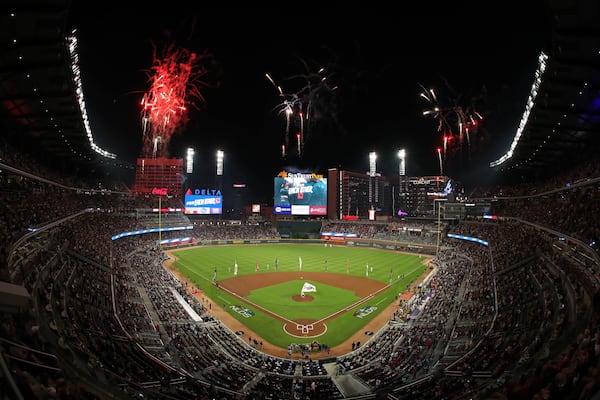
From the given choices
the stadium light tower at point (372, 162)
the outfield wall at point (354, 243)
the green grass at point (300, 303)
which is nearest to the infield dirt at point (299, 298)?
the green grass at point (300, 303)

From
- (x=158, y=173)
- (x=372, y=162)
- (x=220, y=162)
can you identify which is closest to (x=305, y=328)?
(x=220, y=162)

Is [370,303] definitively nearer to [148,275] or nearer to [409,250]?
[148,275]

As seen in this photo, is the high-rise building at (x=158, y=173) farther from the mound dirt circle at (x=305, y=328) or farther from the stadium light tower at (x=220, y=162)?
the mound dirt circle at (x=305, y=328)

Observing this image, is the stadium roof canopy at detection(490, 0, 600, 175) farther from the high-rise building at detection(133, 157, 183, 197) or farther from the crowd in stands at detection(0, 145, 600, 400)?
the high-rise building at detection(133, 157, 183, 197)

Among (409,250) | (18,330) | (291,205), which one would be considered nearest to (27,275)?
(18,330)

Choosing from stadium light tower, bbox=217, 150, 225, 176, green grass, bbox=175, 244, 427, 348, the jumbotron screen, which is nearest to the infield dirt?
green grass, bbox=175, 244, 427, 348

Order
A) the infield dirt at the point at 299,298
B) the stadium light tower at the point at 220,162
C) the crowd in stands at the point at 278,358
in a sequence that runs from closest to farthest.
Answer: the crowd in stands at the point at 278,358 → the infield dirt at the point at 299,298 → the stadium light tower at the point at 220,162
